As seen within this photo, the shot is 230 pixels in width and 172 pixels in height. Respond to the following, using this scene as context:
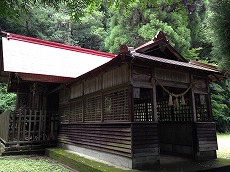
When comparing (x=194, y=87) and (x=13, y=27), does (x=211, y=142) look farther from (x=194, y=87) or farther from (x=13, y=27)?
(x=13, y=27)

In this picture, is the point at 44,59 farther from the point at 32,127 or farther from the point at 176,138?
the point at 176,138

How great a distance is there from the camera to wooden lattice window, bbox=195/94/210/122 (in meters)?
8.30

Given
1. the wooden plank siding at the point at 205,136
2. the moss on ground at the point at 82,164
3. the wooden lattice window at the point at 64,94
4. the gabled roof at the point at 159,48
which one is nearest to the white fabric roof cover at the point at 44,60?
the wooden lattice window at the point at 64,94

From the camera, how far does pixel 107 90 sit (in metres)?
7.76

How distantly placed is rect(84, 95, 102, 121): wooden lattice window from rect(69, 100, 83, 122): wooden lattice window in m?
0.61

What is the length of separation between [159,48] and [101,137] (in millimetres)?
4020

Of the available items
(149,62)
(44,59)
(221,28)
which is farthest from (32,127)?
(221,28)

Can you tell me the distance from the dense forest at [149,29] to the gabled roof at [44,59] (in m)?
1.67

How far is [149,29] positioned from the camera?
1905 cm

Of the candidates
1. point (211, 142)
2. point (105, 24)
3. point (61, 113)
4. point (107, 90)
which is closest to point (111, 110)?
point (107, 90)

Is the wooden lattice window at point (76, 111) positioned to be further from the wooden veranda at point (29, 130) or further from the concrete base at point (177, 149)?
the concrete base at point (177, 149)

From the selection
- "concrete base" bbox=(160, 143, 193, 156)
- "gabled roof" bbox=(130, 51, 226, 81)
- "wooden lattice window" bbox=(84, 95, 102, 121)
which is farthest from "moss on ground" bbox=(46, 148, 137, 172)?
"gabled roof" bbox=(130, 51, 226, 81)

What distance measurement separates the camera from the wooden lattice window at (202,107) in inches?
327

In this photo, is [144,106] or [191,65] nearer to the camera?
[191,65]
